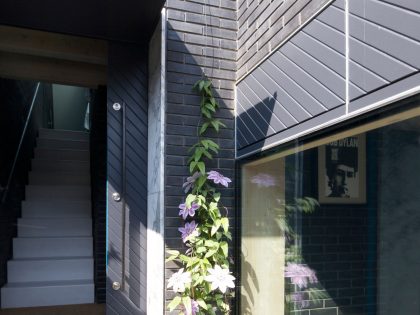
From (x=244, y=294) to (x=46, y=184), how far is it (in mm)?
3960

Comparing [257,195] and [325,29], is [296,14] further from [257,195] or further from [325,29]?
[257,195]

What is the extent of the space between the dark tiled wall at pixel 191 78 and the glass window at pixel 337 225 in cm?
32

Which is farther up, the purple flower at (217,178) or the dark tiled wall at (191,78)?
the dark tiled wall at (191,78)

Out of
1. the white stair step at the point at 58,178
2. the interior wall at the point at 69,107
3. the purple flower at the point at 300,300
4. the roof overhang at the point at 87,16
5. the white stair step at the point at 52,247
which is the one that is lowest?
the white stair step at the point at 52,247

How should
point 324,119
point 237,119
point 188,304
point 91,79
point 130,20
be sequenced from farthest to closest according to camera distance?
point 91,79 → point 237,119 → point 130,20 → point 188,304 → point 324,119

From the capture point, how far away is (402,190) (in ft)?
6.23

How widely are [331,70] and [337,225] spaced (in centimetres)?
94

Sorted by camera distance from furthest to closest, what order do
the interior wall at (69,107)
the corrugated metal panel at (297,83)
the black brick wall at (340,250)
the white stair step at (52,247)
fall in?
the interior wall at (69,107) → the white stair step at (52,247) → the black brick wall at (340,250) → the corrugated metal panel at (297,83)

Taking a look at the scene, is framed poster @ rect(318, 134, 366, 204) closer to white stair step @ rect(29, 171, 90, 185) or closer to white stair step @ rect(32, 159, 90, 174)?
white stair step @ rect(29, 171, 90, 185)

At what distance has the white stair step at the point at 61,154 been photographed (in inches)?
243

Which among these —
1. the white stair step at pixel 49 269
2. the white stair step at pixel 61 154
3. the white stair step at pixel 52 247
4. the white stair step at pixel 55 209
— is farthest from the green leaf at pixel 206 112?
the white stair step at pixel 61 154

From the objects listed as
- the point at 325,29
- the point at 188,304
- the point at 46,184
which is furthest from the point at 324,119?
the point at 46,184

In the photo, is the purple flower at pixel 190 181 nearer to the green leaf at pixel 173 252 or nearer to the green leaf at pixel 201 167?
the green leaf at pixel 201 167

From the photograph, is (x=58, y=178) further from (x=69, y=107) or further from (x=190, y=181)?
(x=190, y=181)
